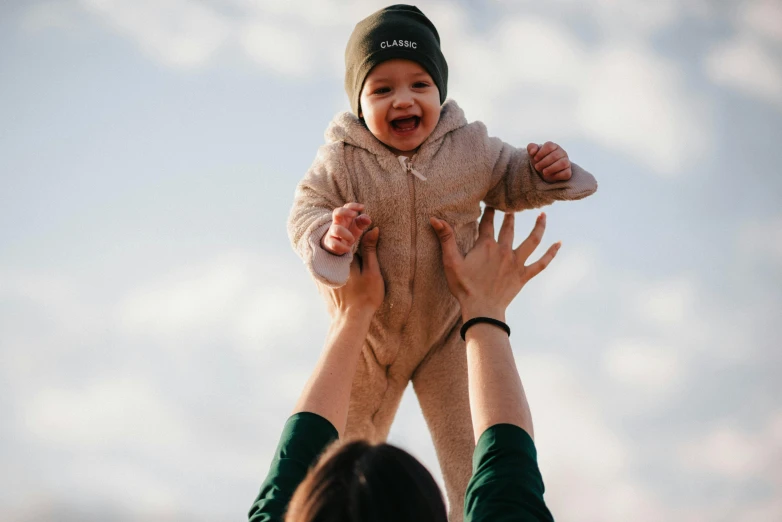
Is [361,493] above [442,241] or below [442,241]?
below

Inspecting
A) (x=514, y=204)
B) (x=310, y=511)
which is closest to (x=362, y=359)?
(x=514, y=204)

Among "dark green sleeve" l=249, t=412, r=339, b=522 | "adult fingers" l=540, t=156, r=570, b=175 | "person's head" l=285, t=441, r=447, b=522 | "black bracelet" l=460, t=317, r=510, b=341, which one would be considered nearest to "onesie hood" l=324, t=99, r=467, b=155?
"adult fingers" l=540, t=156, r=570, b=175

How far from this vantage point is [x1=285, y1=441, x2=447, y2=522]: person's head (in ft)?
4.46

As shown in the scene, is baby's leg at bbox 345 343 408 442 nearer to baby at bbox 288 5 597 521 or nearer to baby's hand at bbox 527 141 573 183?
baby at bbox 288 5 597 521

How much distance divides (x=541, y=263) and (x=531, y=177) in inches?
12.3

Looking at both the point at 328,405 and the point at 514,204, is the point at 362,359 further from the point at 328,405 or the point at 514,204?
the point at 328,405

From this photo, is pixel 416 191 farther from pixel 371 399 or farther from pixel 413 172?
pixel 371 399

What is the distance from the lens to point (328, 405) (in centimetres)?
209

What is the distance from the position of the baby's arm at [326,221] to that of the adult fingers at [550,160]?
0.67 m

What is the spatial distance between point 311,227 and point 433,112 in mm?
631

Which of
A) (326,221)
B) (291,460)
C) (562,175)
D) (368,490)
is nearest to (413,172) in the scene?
(326,221)

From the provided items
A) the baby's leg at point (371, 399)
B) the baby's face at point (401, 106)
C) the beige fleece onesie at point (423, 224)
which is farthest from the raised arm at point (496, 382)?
the baby's leg at point (371, 399)

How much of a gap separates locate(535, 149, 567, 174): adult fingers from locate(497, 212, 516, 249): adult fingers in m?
0.23

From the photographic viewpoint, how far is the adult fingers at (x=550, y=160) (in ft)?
9.66
